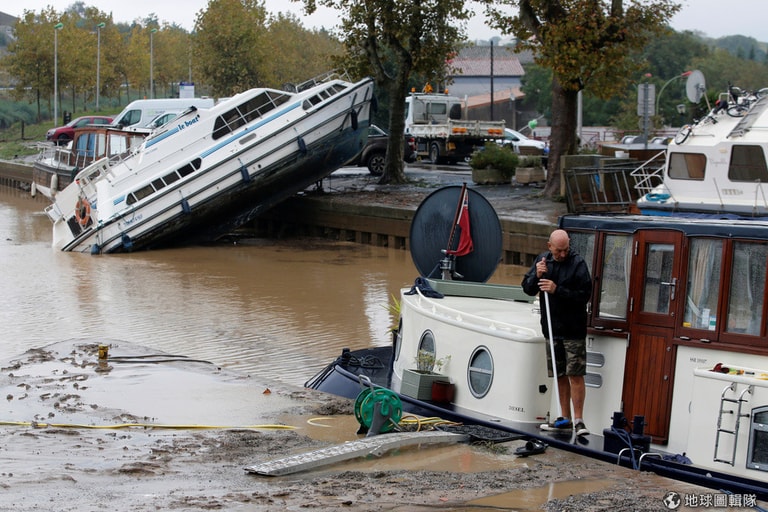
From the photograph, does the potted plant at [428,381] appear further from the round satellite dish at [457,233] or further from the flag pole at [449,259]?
the round satellite dish at [457,233]

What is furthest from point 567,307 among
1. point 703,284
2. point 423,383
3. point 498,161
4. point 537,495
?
point 498,161

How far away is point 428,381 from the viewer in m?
9.71

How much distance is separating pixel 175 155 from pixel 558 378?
751 inches

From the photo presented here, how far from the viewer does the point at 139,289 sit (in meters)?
21.6

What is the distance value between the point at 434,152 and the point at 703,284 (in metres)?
33.7

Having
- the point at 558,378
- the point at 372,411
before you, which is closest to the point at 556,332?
the point at 558,378

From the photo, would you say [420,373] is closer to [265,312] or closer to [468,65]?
[265,312]

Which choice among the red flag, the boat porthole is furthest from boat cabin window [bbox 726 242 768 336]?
the red flag

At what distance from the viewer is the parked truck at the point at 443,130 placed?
4031 cm

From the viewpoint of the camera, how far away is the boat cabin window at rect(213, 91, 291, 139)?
26484 millimetres

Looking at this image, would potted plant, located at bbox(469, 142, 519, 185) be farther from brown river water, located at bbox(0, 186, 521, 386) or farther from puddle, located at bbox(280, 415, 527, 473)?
puddle, located at bbox(280, 415, 527, 473)

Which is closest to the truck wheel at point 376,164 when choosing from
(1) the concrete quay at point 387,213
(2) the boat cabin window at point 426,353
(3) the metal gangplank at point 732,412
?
(1) the concrete quay at point 387,213

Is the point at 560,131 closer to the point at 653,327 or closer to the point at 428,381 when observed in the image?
the point at 428,381

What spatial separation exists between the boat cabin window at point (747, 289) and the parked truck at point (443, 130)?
31.6 metres
